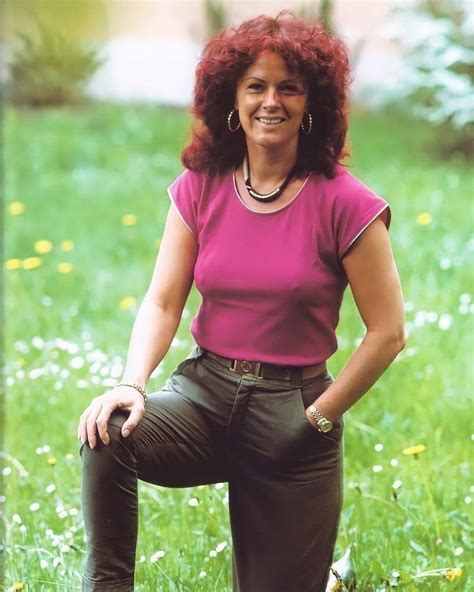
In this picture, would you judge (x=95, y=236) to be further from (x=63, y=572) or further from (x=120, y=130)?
(x=63, y=572)

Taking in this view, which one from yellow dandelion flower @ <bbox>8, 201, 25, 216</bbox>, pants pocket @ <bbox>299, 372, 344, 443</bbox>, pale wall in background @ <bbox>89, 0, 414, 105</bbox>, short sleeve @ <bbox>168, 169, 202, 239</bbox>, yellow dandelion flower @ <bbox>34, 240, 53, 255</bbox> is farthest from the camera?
pale wall in background @ <bbox>89, 0, 414, 105</bbox>

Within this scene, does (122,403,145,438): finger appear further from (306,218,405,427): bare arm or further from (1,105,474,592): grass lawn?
(1,105,474,592): grass lawn

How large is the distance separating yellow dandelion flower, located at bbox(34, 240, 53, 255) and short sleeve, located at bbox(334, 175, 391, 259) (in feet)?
13.3

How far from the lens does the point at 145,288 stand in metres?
6.06

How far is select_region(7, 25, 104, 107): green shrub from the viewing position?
37.4 ft

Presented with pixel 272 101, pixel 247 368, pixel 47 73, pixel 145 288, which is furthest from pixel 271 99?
pixel 47 73

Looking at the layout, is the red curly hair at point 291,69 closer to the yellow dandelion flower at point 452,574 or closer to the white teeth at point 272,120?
the white teeth at point 272,120

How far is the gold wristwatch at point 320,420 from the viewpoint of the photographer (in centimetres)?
272

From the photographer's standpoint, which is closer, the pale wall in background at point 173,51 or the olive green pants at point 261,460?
the olive green pants at point 261,460

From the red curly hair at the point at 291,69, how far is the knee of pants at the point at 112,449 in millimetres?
722

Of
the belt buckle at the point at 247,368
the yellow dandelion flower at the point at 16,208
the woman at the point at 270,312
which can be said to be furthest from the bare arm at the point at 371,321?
the yellow dandelion flower at the point at 16,208

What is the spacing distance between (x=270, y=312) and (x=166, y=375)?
6.61ft

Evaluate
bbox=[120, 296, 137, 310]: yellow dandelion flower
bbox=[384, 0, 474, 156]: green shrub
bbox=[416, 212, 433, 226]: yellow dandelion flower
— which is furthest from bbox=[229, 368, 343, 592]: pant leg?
bbox=[384, 0, 474, 156]: green shrub

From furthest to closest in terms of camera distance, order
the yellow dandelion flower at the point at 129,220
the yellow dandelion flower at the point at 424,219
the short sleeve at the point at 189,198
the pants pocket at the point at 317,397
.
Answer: the yellow dandelion flower at the point at 129,220 < the yellow dandelion flower at the point at 424,219 < the short sleeve at the point at 189,198 < the pants pocket at the point at 317,397
